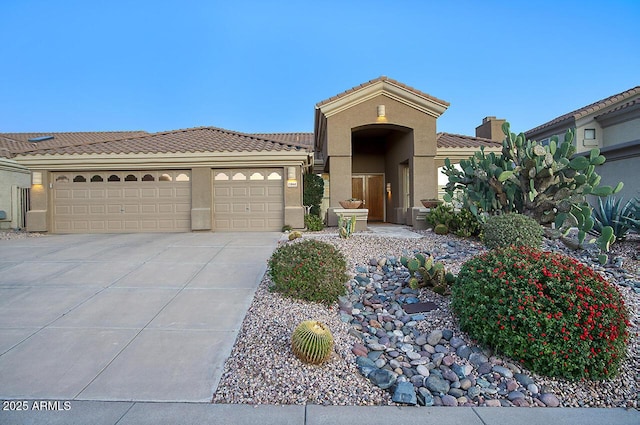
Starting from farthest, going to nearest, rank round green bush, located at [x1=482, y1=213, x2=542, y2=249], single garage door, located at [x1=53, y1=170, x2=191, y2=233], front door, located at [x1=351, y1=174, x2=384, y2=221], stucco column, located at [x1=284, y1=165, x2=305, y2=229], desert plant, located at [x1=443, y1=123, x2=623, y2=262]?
front door, located at [x1=351, y1=174, x2=384, y2=221] → single garage door, located at [x1=53, y1=170, x2=191, y2=233] → stucco column, located at [x1=284, y1=165, x2=305, y2=229] → desert plant, located at [x1=443, y1=123, x2=623, y2=262] → round green bush, located at [x1=482, y1=213, x2=542, y2=249]

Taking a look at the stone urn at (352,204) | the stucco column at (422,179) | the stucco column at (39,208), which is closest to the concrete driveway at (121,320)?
the stone urn at (352,204)

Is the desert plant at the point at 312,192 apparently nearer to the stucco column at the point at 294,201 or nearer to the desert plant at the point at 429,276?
the stucco column at the point at 294,201

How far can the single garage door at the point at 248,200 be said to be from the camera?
12.5 metres

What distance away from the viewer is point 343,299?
206 inches

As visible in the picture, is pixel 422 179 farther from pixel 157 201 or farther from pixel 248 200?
pixel 157 201

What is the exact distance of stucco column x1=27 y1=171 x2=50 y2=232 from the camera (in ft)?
40.5

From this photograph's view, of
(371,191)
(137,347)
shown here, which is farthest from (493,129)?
(137,347)

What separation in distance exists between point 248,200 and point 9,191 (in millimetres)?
10917

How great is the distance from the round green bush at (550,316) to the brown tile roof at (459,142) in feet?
39.1

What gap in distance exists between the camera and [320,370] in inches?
141

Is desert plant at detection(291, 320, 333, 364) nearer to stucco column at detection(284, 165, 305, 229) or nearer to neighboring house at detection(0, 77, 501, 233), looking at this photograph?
neighboring house at detection(0, 77, 501, 233)

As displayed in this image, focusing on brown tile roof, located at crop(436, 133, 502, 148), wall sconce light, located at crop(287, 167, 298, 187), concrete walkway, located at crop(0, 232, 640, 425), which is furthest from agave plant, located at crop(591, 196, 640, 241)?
wall sconce light, located at crop(287, 167, 298, 187)

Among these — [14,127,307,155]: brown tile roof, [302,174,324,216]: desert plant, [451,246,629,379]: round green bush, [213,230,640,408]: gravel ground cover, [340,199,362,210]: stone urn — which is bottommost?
[213,230,640,408]: gravel ground cover

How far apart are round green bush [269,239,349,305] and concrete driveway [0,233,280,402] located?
0.69 metres
